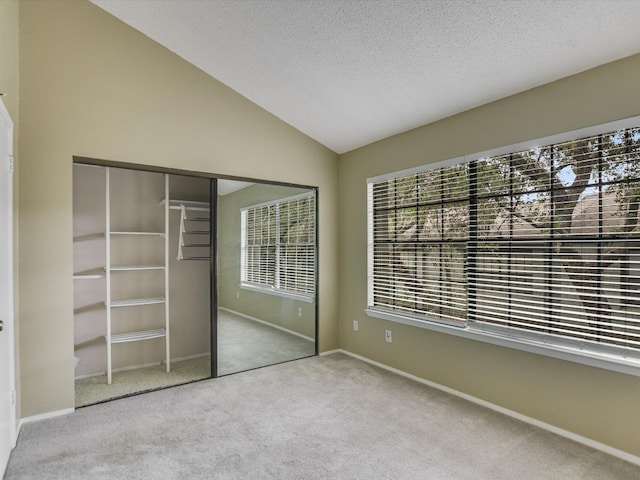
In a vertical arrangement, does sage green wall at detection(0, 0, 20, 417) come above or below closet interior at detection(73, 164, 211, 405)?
above

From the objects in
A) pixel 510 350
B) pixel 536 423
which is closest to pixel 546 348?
pixel 510 350

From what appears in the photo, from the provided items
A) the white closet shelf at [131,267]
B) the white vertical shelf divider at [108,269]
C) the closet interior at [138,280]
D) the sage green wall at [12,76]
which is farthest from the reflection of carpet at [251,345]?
the sage green wall at [12,76]

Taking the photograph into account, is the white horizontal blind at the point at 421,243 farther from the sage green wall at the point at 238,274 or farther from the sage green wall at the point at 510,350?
the sage green wall at the point at 238,274

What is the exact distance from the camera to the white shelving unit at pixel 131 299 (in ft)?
11.2

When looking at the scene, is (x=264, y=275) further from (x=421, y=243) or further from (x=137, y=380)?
(x=421, y=243)

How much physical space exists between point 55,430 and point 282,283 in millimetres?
2288

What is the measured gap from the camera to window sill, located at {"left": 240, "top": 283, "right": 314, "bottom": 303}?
3.86 meters

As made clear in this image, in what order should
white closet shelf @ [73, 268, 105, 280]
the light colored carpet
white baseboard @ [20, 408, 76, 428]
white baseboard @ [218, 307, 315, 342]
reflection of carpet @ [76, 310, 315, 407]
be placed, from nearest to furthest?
the light colored carpet → white baseboard @ [20, 408, 76, 428] → reflection of carpet @ [76, 310, 315, 407] → white closet shelf @ [73, 268, 105, 280] → white baseboard @ [218, 307, 315, 342]

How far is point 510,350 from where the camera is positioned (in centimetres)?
278

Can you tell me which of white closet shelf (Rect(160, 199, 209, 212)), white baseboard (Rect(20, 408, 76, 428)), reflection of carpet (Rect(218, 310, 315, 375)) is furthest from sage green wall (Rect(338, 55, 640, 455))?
white baseboard (Rect(20, 408, 76, 428))

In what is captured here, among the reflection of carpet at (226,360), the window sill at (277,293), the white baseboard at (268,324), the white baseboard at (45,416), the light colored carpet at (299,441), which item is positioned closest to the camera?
the light colored carpet at (299,441)

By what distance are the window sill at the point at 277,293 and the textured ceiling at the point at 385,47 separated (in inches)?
75.0

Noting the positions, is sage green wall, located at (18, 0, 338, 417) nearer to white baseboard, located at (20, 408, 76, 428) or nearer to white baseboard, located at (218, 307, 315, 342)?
white baseboard, located at (20, 408, 76, 428)

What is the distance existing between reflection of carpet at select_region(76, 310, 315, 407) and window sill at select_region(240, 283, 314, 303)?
32 centimetres
